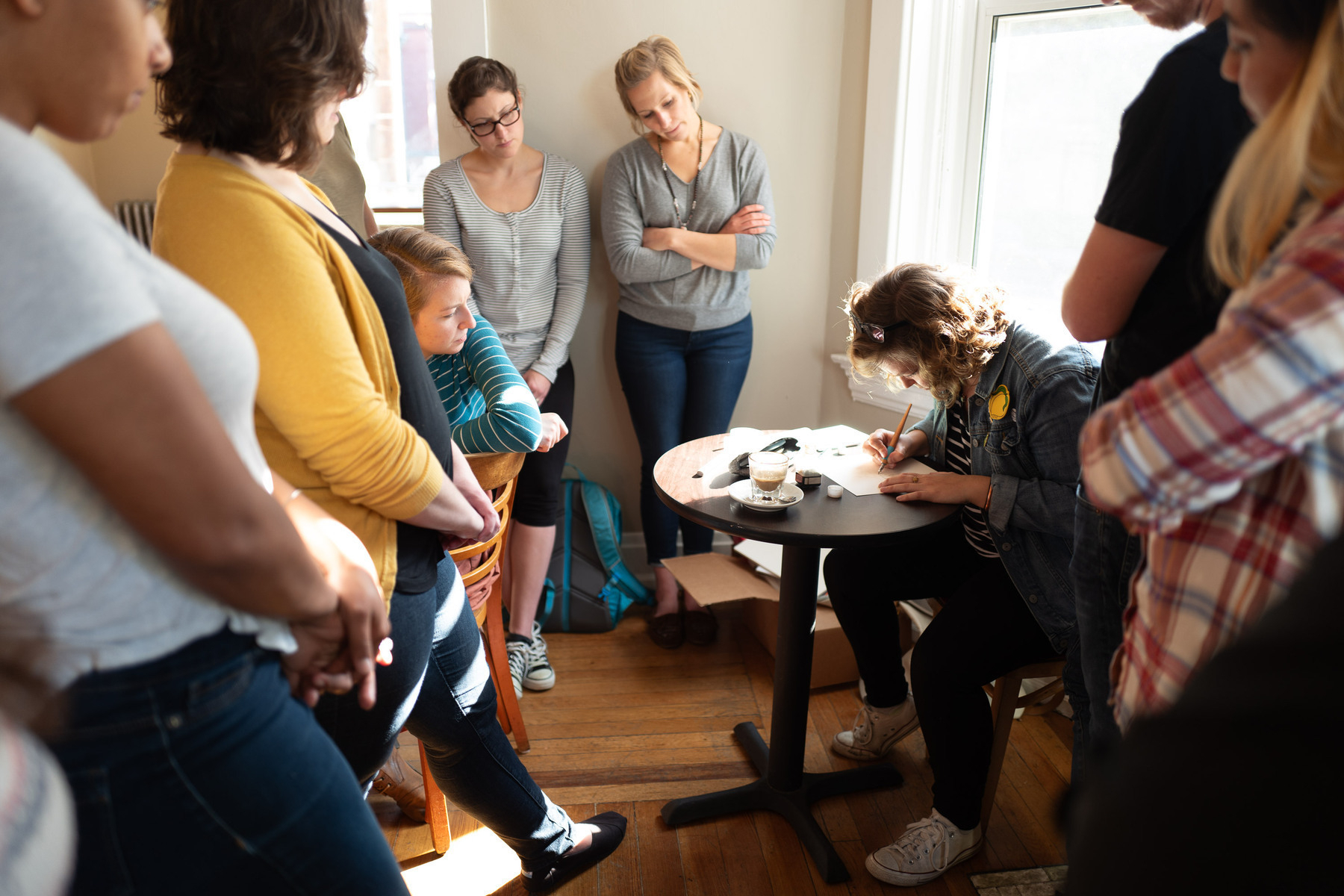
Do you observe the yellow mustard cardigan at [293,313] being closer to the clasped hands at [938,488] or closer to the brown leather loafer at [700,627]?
the clasped hands at [938,488]

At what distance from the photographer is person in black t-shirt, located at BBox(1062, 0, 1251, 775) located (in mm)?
1083

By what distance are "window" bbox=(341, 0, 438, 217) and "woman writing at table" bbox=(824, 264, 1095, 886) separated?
1913 mm

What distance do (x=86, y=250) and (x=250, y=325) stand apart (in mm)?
311

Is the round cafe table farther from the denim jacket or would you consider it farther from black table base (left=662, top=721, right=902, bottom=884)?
the denim jacket

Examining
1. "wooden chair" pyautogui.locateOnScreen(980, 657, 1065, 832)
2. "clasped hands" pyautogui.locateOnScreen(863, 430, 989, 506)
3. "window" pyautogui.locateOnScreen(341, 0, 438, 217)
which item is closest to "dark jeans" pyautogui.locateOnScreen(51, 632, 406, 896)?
"clasped hands" pyautogui.locateOnScreen(863, 430, 989, 506)

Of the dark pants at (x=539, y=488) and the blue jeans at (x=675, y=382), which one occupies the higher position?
the blue jeans at (x=675, y=382)

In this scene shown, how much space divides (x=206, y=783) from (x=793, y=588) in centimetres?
126

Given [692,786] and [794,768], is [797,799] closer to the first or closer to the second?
[794,768]

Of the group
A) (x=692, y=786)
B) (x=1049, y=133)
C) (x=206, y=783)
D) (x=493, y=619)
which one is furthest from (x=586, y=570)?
(x=206, y=783)

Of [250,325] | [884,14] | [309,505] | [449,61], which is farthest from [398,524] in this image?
[884,14]

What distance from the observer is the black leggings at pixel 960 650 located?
159cm

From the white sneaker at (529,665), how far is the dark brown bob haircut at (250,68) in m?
1.70

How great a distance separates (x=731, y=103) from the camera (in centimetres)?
271

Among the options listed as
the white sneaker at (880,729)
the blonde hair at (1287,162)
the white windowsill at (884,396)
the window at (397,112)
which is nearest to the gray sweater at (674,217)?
the white windowsill at (884,396)
